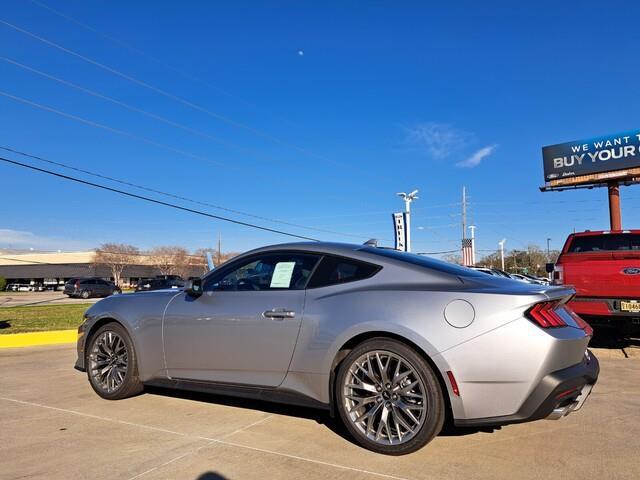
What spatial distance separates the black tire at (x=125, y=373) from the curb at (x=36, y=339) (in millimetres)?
5323

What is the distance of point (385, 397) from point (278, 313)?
1.07 meters

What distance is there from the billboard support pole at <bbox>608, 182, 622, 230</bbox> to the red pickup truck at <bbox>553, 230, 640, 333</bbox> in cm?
2273

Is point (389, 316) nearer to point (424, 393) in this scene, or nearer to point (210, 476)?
point (424, 393)

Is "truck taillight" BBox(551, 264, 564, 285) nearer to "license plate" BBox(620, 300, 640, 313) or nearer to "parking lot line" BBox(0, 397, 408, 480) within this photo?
"license plate" BBox(620, 300, 640, 313)

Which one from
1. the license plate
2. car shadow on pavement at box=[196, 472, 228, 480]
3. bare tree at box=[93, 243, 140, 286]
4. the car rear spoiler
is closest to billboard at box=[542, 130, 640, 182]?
the license plate

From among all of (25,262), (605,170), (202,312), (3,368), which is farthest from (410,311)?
(25,262)

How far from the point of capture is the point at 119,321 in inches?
193

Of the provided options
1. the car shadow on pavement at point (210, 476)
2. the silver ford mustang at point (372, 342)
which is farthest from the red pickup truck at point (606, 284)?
the car shadow on pavement at point (210, 476)

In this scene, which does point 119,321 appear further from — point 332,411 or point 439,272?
point 439,272

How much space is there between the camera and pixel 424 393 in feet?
10.8

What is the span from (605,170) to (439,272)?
98.2 ft

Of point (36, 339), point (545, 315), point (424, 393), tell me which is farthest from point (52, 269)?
point (545, 315)

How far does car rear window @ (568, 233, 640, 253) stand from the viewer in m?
8.07

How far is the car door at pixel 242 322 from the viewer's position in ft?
12.8
